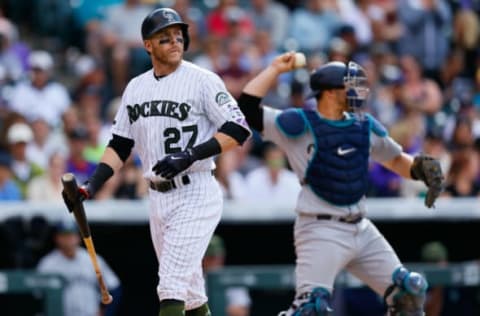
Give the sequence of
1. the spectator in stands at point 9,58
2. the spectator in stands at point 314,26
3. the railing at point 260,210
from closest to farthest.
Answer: the railing at point 260,210, the spectator in stands at point 9,58, the spectator in stands at point 314,26

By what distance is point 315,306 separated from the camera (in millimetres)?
8719

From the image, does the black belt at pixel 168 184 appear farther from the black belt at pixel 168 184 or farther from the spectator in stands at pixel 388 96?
the spectator in stands at pixel 388 96

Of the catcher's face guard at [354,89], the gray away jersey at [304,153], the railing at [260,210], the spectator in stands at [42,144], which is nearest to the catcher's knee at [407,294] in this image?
the gray away jersey at [304,153]

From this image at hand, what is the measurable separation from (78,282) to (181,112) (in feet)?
12.8

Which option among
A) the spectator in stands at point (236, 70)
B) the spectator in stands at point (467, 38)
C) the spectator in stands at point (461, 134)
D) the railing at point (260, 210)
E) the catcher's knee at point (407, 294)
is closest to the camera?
the catcher's knee at point (407, 294)

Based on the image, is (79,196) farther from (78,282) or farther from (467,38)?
(467,38)

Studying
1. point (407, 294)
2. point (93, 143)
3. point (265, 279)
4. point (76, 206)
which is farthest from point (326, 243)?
point (93, 143)

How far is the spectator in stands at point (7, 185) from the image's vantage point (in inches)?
482

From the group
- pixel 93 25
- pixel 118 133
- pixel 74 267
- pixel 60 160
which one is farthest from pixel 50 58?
pixel 118 133

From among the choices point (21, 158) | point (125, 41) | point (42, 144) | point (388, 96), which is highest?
point (125, 41)

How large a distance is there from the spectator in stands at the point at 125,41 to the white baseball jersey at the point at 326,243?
18.2ft

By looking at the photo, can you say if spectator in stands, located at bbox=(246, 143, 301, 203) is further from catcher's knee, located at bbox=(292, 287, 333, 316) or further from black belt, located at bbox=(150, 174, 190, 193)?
black belt, located at bbox=(150, 174, 190, 193)

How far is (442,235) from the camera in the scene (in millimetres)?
13133

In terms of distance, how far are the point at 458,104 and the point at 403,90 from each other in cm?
58
